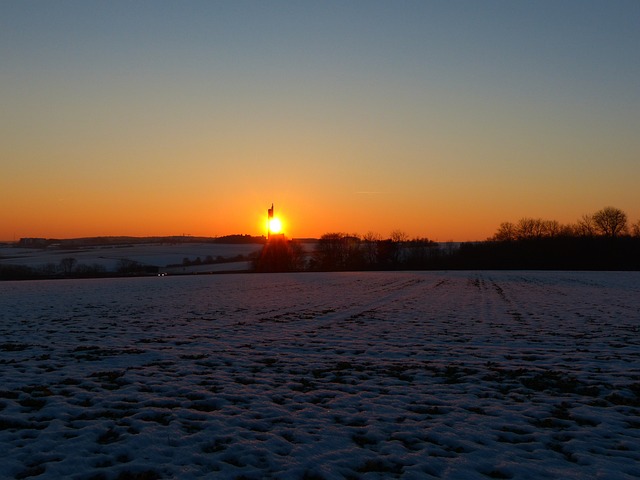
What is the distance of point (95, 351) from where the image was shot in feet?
43.9

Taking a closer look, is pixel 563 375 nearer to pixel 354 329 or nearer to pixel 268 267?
pixel 354 329

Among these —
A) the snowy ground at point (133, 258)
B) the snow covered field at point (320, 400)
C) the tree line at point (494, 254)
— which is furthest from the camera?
the snowy ground at point (133, 258)

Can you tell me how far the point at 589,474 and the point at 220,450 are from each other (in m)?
4.42

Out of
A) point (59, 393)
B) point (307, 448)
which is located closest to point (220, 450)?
point (307, 448)

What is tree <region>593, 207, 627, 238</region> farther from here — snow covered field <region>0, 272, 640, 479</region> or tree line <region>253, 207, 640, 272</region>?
snow covered field <region>0, 272, 640, 479</region>

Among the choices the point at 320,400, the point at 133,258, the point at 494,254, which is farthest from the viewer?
the point at 133,258

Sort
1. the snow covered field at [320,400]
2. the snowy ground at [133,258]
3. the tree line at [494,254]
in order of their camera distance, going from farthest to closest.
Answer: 1. the snowy ground at [133,258]
2. the tree line at [494,254]
3. the snow covered field at [320,400]

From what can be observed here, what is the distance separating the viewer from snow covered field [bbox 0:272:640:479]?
6234mm

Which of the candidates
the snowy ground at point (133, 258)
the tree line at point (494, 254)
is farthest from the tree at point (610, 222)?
the snowy ground at point (133, 258)

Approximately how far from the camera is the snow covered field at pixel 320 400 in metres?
6.23

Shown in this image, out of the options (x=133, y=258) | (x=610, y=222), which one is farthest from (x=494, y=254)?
(x=133, y=258)

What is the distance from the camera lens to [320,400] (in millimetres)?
8945

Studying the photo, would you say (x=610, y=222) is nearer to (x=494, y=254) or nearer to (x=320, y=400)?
(x=494, y=254)

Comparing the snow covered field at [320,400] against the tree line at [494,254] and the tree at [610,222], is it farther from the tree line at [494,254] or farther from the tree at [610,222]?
the tree at [610,222]
